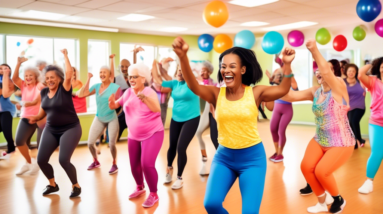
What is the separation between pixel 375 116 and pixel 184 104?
6.68ft

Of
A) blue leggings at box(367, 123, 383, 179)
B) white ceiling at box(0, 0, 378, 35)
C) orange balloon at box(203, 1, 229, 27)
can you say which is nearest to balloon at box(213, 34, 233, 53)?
white ceiling at box(0, 0, 378, 35)

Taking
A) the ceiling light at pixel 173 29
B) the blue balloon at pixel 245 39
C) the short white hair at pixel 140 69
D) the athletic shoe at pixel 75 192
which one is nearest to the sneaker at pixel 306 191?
the short white hair at pixel 140 69

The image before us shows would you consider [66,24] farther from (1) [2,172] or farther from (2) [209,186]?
(2) [209,186]

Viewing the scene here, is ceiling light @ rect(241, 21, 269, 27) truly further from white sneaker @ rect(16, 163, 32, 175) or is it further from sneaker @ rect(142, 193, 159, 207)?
sneaker @ rect(142, 193, 159, 207)

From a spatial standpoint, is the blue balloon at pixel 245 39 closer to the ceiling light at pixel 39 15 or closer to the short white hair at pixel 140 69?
the ceiling light at pixel 39 15

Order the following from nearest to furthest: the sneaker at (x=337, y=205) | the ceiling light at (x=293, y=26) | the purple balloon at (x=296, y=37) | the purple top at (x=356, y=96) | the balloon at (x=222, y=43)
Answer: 1. the sneaker at (x=337, y=205)
2. the purple top at (x=356, y=96)
3. the balloon at (x=222, y=43)
4. the ceiling light at (x=293, y=26)
5. the purple balloon at (x=296, y=37)

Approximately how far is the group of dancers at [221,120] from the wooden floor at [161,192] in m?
0.15

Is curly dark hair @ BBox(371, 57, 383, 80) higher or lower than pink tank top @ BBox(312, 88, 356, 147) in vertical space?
higher

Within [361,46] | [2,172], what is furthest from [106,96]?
[361,46]

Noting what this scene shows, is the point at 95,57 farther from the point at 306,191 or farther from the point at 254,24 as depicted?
the point at 306,191

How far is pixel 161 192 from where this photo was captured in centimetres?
409

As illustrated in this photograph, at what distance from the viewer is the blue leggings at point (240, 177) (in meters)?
2.10

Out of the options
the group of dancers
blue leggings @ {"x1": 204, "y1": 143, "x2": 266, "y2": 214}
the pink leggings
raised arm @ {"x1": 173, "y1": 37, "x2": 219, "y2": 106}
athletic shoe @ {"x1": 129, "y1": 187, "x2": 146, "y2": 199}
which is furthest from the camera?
athletic shoe @ {"x1": 129, "y1": 187, "x2": 146, "y2": 199}

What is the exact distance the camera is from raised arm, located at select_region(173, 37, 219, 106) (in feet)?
6.44
